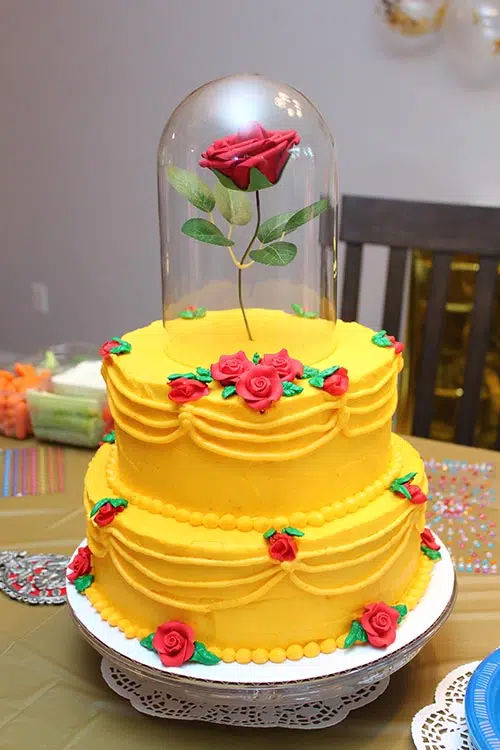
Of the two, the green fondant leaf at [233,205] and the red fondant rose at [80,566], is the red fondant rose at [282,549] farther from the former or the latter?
the green fondant leaf at [233,205]

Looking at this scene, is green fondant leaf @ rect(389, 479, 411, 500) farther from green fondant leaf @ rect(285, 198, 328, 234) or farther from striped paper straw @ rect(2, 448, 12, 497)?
striped paper straw @ rect(2, 448, 12, 497)

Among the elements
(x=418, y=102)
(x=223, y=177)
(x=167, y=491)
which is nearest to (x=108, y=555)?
(x=167, y=491)

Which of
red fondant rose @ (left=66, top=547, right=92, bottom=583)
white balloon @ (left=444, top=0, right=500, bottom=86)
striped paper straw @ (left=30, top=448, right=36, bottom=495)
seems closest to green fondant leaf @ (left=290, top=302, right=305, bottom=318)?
red fondant rose @ (left=66, top=547, right=92, bottom=583)

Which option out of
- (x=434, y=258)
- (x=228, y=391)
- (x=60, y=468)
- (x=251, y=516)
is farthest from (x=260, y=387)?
(x=434, y=258)

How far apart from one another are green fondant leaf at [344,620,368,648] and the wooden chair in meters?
0.99

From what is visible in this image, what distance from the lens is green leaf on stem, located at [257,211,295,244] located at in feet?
3.23

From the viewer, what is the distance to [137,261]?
312 cm

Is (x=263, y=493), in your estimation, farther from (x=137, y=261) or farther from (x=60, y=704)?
(x=137, y=261)

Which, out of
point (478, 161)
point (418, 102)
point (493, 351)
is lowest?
point (493, 351)

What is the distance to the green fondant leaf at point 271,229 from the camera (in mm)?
984

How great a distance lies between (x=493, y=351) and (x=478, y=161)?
627mm

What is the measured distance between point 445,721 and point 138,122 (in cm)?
260

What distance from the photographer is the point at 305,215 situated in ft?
3.42

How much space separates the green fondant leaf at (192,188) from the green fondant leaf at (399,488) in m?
0.44
